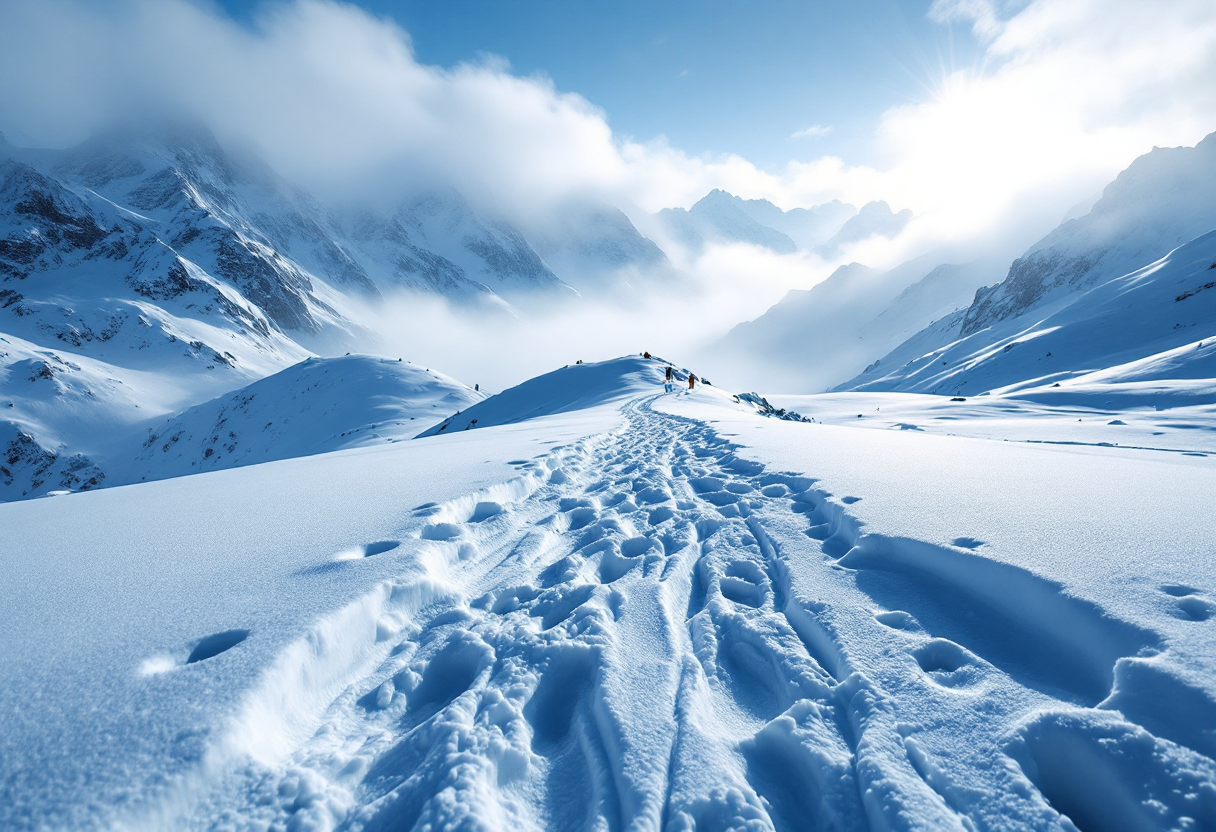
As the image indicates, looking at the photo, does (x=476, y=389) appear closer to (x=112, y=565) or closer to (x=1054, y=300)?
(x=112, y=565)

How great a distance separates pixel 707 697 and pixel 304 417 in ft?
160

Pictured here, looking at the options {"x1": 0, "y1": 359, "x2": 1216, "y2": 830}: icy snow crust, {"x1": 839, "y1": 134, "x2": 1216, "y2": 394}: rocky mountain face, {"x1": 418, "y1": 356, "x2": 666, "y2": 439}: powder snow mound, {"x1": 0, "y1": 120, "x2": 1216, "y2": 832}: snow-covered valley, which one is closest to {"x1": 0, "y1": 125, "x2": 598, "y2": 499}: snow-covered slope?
{"x1": 418, "y1": 356, "x2": 666, "y2": 439}: powder snow mound

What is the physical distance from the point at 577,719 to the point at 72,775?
6.49ft

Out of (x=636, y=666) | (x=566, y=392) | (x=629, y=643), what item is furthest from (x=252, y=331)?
(x=636, y=666)

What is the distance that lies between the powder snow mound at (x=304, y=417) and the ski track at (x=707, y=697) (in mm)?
30945

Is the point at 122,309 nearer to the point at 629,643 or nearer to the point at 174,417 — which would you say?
the point at 174,417

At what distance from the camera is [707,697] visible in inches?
98.3

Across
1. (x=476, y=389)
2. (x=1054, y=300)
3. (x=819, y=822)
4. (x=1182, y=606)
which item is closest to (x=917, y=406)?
(x=1182, y=606)

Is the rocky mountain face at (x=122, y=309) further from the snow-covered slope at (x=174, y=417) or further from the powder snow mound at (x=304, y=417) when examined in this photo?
the powder snow mound at (x=304, y=417)

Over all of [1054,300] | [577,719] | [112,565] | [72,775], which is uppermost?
[1054,300]

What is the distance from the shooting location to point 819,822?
1879mm

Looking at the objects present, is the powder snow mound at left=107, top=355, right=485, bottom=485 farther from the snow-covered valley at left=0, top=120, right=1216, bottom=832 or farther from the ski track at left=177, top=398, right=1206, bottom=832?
the ski track at left=177, top=398, right=1206, bottom=832

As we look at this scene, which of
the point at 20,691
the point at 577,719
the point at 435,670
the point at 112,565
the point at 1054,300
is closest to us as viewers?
the point at 20,691

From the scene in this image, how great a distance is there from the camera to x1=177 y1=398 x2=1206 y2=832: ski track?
187 centimetres
